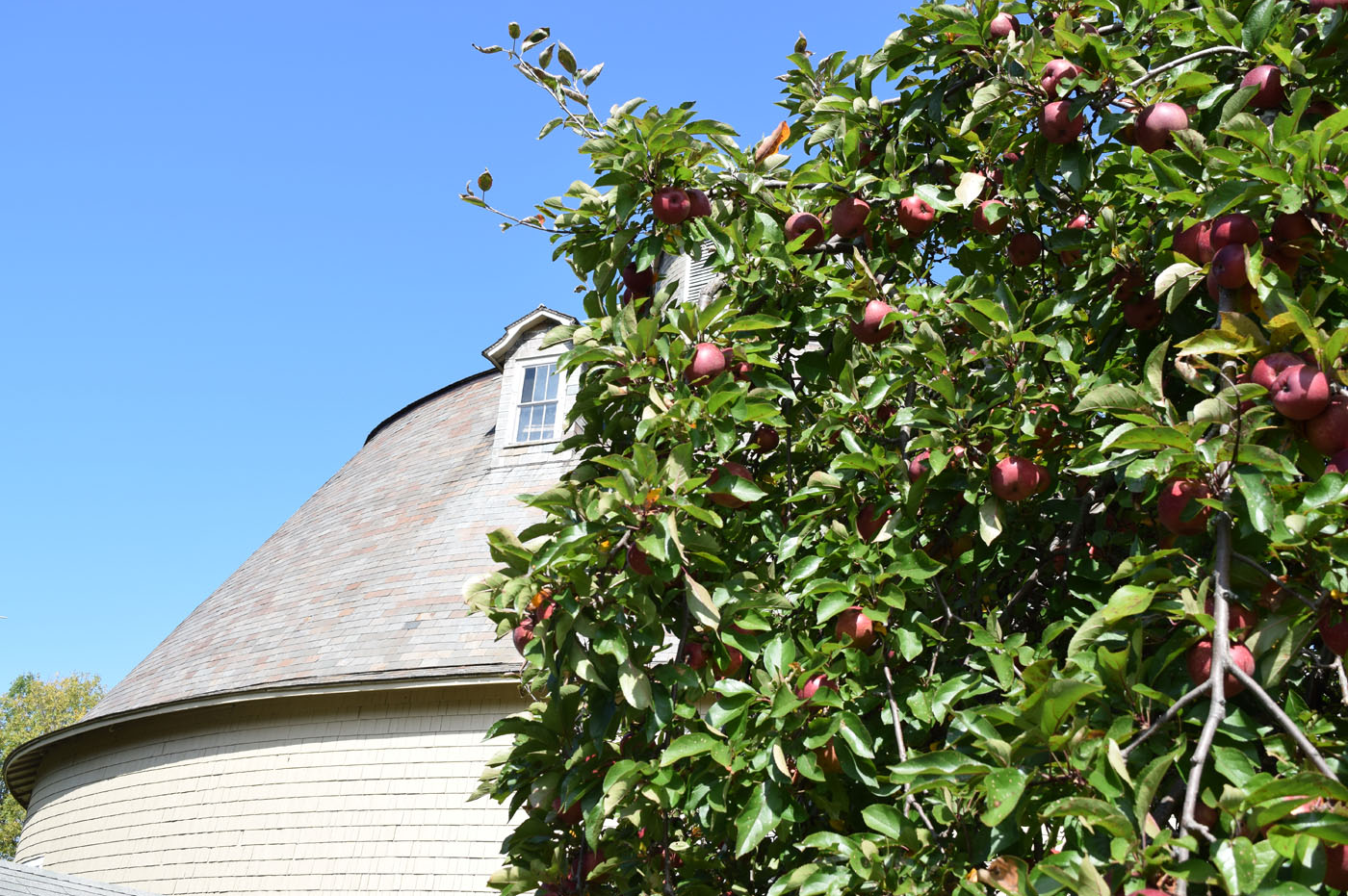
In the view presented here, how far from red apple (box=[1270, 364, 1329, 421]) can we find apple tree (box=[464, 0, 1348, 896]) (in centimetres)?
1

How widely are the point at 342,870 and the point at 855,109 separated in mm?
8842

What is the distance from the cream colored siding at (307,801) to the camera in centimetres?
939

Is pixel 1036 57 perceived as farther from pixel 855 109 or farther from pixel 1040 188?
pixel 855 109

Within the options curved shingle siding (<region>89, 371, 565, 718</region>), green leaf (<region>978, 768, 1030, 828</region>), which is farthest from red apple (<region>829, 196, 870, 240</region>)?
curved shingle siding (<region>89, 371, 565, 718</region>)

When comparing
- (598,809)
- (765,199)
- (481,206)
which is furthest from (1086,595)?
(481,206)

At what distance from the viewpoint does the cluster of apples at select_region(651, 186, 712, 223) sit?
3191mm

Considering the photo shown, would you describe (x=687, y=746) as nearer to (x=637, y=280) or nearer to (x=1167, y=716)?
(x=1167, y=716)

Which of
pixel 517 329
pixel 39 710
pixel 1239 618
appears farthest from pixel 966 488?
pixel 39 710

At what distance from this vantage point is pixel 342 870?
957 centimetres

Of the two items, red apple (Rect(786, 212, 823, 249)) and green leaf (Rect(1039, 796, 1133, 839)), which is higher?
red apple (Rect(786, 212, 823, 249))

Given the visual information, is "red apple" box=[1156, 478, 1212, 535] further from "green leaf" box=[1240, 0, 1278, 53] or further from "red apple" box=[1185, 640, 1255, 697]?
"green leaf" box=[1240, 0, 1278, 53]

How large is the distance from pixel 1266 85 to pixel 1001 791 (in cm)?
186

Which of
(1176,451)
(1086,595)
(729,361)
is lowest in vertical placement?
(1086,595)

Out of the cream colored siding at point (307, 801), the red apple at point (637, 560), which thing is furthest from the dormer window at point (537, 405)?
the red apple at point (637, 560)
